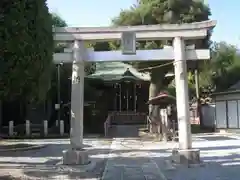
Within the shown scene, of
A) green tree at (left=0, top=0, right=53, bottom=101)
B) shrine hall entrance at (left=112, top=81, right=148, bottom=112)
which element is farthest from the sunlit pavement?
shrine hall entrance at (left=112, top=81, right=148, bottom=112)

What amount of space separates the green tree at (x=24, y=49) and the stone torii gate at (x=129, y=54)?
4507 millimetres

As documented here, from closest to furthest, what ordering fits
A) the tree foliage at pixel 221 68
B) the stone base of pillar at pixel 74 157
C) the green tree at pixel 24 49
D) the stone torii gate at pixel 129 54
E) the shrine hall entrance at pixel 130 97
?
1. the green tree at pixel 24 49
2. the stone base of pillar at pixel 74 157
3. the stone torii gate at pixel 129 54
4. the tree foliage at pixel 221 68
5. the shrine hall entrance at pixel 130 97

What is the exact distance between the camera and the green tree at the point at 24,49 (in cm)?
790

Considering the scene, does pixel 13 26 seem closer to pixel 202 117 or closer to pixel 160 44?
pixel 160 44

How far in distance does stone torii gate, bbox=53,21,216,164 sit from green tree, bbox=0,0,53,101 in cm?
451

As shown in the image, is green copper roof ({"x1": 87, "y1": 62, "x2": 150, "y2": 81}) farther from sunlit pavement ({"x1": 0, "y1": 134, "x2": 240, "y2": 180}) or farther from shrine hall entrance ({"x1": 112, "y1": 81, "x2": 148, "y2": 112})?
sunlit pavement ({"x1": 0, "y1": 134, "x2": 240, "y2": 180})

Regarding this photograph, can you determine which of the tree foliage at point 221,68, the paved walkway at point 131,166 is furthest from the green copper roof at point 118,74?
the paved walkway at point 131,166

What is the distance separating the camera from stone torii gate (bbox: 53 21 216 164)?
525 inches

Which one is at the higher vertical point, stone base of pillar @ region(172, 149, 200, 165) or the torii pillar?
the torii pillar

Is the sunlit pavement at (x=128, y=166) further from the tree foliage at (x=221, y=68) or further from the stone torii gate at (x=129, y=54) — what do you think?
the tree foliage at (x=221, y=68)

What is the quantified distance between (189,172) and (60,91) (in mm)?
22866

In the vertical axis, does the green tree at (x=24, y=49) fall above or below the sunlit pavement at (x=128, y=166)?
above

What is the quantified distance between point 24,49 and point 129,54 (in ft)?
19.4

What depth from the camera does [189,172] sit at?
38.7 ft
